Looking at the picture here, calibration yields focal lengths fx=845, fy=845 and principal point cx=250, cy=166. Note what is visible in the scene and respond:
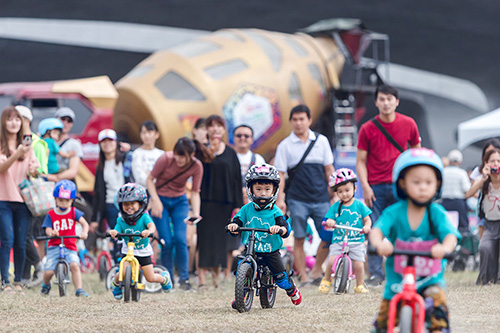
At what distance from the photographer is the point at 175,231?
402 inches

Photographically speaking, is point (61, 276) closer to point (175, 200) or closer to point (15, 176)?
point (15, 176)

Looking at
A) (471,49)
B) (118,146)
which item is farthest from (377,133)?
(471,49)

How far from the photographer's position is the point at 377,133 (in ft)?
31.5

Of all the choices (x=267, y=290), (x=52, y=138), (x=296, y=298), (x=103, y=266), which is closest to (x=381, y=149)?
(x=296, y=298)

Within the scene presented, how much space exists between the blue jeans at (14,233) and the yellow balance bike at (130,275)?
1.81 meters

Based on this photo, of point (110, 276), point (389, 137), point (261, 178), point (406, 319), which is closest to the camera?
point (406, 319)

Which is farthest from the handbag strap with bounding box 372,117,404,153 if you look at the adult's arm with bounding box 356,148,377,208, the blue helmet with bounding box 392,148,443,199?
the blue helmet with bounding box 392,148,443,199

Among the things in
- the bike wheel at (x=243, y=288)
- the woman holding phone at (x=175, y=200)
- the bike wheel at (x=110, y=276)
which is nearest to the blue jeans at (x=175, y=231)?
the woman holding phone at (x=175, y=200)

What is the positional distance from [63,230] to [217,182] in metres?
2.06

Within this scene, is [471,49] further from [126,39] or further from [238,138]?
[238,138]

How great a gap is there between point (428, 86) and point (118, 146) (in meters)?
18.2

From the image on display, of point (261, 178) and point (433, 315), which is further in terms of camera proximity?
point (261, 178)

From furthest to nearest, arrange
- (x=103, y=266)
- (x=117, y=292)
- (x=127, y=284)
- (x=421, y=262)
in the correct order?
(x=103, y=266)
(x=117, y=292)
(x=127, y=284)
(x=421, y=262)

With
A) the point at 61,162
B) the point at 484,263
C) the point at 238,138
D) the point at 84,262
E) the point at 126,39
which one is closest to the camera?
the point at 484,263
